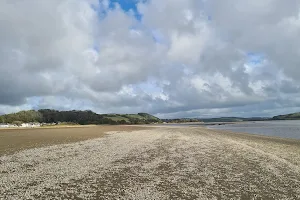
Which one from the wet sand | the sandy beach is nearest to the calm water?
the sandy beach

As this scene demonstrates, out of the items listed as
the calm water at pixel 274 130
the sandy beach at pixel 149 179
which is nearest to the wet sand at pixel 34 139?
the sandy beach at pixel 149 179

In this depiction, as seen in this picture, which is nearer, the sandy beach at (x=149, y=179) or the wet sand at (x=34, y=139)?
the sandy beach at (x=149, y=179)

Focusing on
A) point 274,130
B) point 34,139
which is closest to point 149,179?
point 34,139

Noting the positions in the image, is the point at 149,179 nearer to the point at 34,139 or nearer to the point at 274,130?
the point at 34,139

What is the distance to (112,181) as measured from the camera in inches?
555

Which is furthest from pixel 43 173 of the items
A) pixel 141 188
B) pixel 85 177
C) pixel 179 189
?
pixel 179 189

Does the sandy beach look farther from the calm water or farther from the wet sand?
the calm water

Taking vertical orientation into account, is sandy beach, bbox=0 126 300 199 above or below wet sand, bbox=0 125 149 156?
below

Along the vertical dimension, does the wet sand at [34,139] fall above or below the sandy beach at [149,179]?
above

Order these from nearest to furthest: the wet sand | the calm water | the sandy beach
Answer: the sandy beach
the wet sand
the calm water

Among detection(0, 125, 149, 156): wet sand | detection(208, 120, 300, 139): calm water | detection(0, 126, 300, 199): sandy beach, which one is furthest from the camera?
detection(208, 120, 300, 139): calm water

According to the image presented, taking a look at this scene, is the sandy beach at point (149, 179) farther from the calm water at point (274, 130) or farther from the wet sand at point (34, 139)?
the calm water at point (274, 130)

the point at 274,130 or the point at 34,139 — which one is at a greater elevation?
the point at 34,139

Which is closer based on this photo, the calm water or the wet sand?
the wet sand
